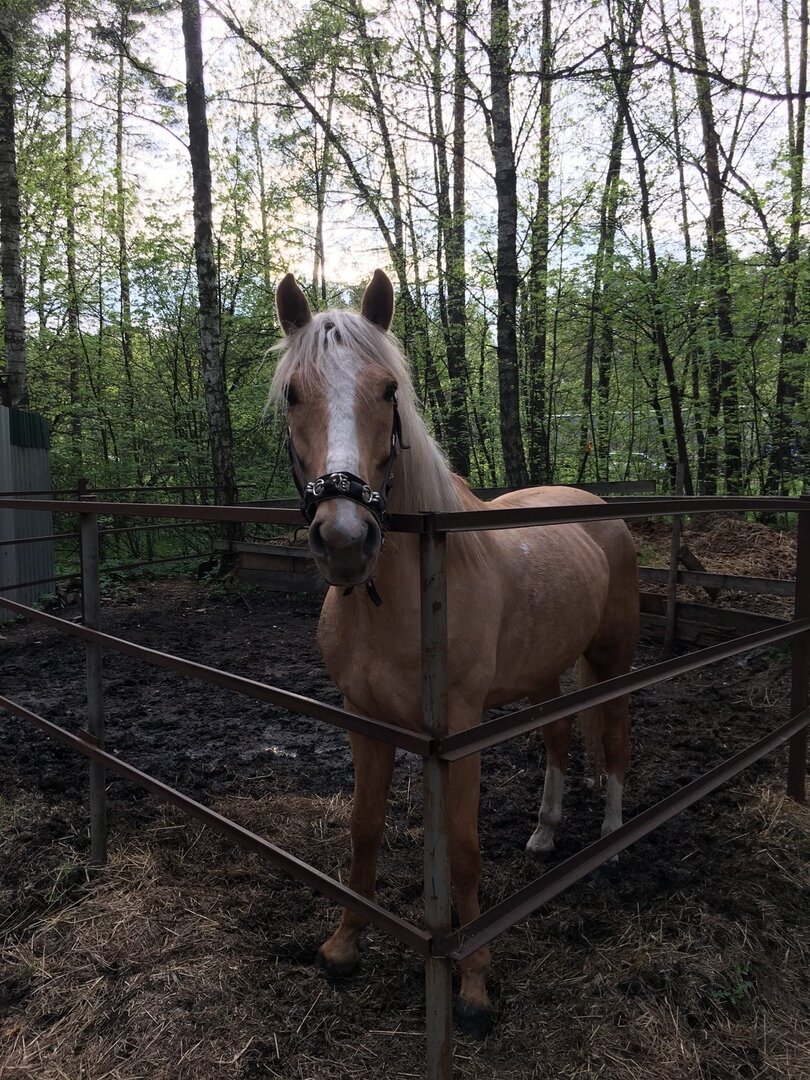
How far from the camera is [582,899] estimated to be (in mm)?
2326

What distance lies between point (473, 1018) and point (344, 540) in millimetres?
1433

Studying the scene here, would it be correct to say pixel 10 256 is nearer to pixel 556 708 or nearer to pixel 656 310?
pixel 656 310

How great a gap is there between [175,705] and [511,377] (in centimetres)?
481

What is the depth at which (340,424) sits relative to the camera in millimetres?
1463

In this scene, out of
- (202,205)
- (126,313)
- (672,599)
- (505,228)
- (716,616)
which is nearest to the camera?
(716,616)

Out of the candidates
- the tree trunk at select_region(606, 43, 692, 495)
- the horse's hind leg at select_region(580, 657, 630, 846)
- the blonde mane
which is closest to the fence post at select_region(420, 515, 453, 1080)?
the blonde mane

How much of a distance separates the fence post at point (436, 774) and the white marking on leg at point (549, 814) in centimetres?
140

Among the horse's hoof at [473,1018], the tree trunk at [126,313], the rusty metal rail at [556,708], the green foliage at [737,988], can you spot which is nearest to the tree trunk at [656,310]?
the rusty metal rail at [556,708]

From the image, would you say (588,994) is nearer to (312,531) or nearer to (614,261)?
(312,531)

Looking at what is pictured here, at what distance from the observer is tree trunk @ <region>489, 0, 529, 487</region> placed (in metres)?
6.59

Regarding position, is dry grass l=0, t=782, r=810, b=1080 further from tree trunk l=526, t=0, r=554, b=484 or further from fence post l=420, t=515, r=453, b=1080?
tree trunk l=526, t=0, r=554, b=484

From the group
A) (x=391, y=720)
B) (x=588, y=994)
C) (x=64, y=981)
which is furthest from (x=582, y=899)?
(x=64, y=981)

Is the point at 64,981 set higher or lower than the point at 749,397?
lower

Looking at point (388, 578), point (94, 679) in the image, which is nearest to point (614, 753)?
point (388, 578)
